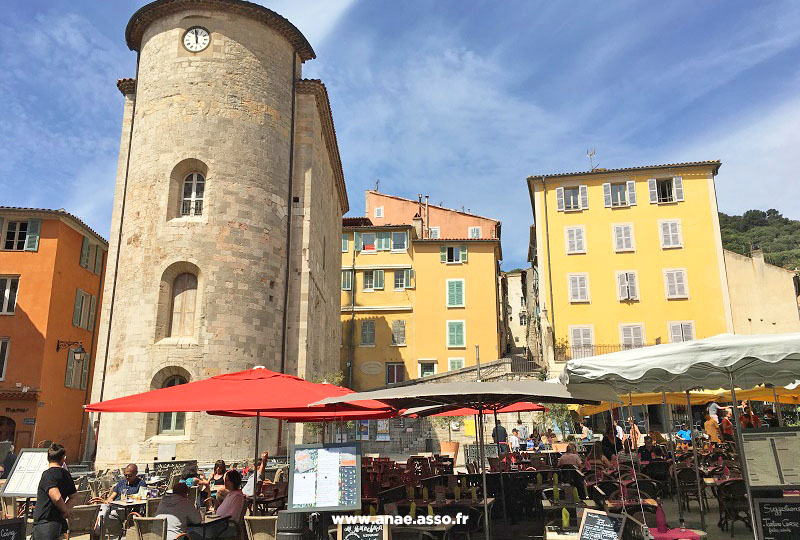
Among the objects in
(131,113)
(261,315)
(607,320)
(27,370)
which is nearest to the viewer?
(261,315)

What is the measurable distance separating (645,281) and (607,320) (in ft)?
8.66

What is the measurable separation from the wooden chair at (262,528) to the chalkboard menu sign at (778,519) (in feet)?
16.8

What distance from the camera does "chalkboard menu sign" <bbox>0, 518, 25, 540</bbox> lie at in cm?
647

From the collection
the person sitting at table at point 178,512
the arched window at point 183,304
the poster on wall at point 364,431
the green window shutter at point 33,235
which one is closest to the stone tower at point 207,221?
the arched window at point 183,304

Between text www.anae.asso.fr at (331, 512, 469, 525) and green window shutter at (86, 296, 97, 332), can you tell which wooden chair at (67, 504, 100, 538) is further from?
green window shutter at (86, 296, 97, 332)

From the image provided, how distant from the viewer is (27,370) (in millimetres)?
24000

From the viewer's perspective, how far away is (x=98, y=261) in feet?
97.6

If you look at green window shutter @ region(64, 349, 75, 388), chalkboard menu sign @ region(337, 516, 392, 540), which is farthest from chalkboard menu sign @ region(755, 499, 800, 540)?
green window shutter @ region(64, 349, 75, 388)

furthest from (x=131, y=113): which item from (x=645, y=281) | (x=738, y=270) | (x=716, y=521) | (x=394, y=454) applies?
(x=738, y=270)

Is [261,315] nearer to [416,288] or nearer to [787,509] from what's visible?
[787,509]

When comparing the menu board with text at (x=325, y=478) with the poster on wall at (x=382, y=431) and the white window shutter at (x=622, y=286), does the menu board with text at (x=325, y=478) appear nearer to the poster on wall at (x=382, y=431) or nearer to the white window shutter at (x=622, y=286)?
the poster on wall at (x=382, y=431)

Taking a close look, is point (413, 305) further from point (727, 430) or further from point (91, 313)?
point (727, 430)

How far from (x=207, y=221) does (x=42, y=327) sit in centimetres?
1114

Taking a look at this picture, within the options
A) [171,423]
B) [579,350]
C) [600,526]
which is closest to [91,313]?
[171,423]
